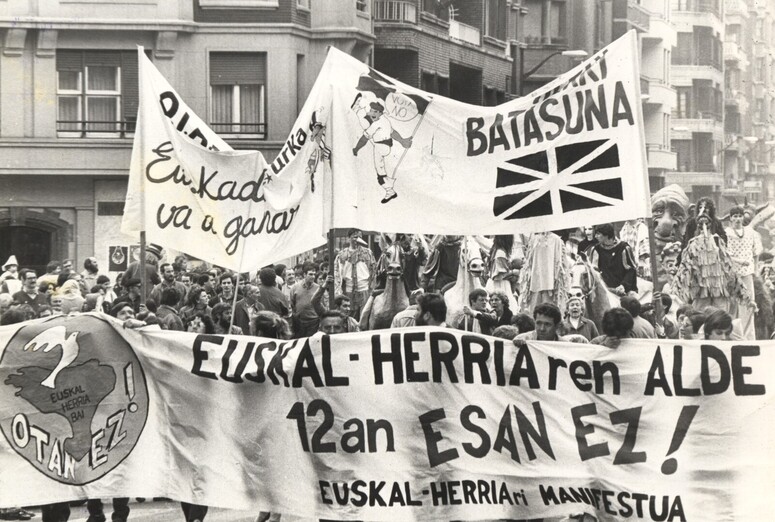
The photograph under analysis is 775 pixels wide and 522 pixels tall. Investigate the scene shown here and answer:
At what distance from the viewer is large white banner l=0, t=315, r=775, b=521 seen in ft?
30.9

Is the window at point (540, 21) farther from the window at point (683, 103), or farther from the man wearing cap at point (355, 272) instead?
the man wearing cap at point (355, 272)

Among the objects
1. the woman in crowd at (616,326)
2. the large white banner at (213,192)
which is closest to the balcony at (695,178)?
the large white banner at (213,192)

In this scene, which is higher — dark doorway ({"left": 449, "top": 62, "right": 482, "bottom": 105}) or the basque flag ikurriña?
dark doorway ({"left": 449, "top": 62, "right": 482, "bottom": 105})

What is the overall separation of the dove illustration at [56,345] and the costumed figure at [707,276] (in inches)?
290

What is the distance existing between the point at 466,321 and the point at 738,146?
7289 centimetres

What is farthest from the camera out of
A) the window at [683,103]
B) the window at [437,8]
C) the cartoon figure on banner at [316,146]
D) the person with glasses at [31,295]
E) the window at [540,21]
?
the window at [683,103]

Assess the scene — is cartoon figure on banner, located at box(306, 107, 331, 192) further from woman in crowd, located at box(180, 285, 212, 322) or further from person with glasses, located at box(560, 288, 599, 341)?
woman in crowd, located at box(180, 285, 212, 322)

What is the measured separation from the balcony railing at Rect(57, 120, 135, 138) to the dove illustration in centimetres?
2521

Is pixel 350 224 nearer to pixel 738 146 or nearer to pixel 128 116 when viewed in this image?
pixel 128 116

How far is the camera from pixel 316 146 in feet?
44.0

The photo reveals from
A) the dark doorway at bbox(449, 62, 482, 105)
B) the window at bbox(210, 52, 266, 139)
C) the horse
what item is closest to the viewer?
the horse

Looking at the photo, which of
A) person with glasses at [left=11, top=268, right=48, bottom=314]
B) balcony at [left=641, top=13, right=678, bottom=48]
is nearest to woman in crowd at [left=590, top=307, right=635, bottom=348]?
person with glasses at [left=11, top=268, right=48, bottom=314]

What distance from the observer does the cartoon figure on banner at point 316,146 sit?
1329 cm

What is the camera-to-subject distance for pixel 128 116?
117ft
